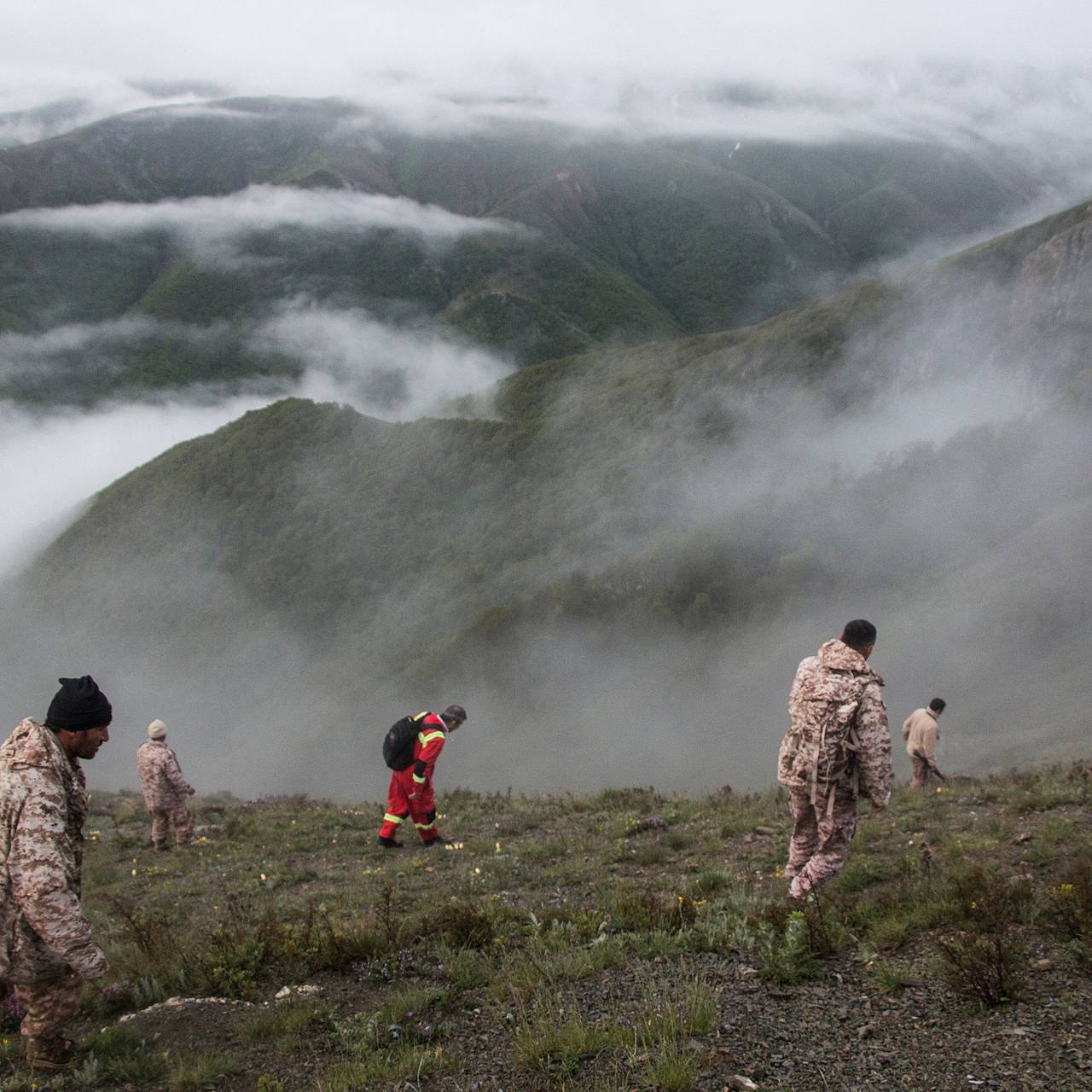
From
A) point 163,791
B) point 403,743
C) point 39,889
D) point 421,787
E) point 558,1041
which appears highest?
point 403,743

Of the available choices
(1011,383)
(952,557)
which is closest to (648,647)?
(952,557)

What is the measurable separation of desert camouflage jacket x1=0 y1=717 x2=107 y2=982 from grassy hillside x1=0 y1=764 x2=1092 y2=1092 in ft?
1.93

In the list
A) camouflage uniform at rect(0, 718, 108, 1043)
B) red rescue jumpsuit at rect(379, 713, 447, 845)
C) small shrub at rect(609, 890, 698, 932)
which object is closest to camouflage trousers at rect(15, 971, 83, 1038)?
camouflage uniform at rect(0, 718, 108, 1043)

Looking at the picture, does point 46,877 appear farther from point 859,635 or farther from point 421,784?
point 421,784

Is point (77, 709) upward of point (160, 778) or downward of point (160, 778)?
upward

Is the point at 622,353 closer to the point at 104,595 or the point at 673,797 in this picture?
the point at 104,595

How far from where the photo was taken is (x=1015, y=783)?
12.4 m

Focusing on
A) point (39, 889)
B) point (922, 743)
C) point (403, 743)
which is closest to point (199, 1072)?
point (39, 889)

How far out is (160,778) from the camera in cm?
1270

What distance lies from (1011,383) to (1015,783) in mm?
38832

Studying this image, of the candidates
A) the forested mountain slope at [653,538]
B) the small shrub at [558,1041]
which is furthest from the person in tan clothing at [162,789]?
the forested mountain slope at [653,538]

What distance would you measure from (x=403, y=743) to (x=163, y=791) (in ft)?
12.9

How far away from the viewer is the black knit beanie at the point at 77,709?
17.4ft

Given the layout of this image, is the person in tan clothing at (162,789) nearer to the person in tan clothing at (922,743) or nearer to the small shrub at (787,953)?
the small shrub at (787,953)
